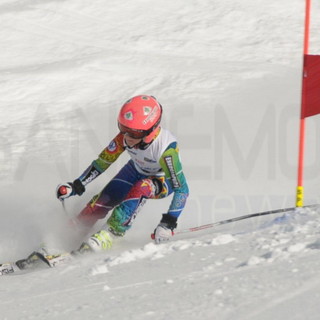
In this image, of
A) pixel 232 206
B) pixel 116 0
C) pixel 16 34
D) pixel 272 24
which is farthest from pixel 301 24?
pixel 232 206

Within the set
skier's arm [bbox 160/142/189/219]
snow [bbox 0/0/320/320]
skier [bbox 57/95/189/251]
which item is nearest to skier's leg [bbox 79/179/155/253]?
skier [bbox 57/95/189/251]

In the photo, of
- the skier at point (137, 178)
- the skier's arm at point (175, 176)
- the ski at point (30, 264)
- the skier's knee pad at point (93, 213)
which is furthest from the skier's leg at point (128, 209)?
the ski at point (30, 264)

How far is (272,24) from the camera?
43.6ft

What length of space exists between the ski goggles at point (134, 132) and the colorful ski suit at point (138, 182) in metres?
0.16

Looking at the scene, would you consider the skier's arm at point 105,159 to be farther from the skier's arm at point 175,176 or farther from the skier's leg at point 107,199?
the skier's arm at point 175,176

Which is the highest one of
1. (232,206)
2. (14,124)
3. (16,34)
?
(16,34)

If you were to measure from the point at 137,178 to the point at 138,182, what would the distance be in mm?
396

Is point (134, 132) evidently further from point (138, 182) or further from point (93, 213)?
point (93, 213)

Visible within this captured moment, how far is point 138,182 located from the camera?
20.1ft

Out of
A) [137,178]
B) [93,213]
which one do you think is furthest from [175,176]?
[93,213]

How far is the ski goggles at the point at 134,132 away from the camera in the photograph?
584 centimetres

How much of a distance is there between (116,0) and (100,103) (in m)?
4.17

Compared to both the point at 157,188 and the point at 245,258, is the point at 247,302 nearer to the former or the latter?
the point at 245,258

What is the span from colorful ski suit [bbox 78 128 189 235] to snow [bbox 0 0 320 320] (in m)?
0.25
